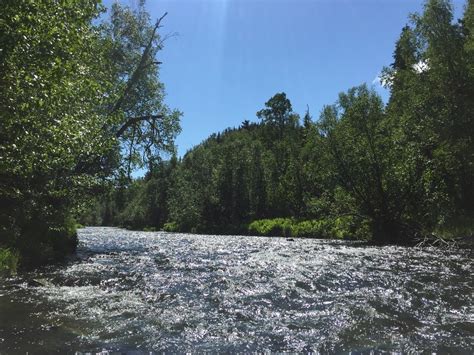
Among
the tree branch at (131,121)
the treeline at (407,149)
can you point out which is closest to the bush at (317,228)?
the treeline at (407,149)

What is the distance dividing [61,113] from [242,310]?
27.3 ft

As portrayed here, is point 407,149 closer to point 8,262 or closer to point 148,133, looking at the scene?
point 148,133

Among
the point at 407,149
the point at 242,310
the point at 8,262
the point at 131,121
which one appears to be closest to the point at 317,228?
the point at 407,149

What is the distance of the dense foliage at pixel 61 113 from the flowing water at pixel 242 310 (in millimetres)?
3297

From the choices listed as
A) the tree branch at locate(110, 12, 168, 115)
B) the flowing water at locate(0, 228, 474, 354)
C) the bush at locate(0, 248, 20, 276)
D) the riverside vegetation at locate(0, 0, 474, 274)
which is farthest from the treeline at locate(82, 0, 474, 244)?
the flowing water at locate(0, 228, 474, 354)

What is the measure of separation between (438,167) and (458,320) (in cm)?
2631

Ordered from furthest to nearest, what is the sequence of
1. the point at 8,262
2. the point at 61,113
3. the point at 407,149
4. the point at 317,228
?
the point at 317,228
the point at 407,149
the point at 8,262
the point at 61,113

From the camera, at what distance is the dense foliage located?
9.54 meters

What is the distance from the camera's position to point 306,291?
39.3 feet

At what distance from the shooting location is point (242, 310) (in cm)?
1004

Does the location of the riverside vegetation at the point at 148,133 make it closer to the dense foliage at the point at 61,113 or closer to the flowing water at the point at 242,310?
the dense foliage at the point at 61,113

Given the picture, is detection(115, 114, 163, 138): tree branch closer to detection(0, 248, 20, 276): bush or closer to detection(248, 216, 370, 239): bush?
detection(0, 248, 20, 276): bush

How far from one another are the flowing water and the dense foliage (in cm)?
330

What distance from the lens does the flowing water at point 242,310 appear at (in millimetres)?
7555
